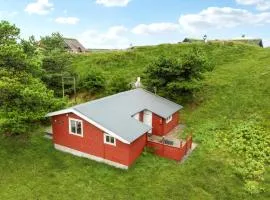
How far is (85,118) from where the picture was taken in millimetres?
20281

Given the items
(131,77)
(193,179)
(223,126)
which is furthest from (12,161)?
(131,77)

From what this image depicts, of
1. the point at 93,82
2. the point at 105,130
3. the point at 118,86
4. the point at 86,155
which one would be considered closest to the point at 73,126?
the point at 86,155

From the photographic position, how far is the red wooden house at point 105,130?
1986cm

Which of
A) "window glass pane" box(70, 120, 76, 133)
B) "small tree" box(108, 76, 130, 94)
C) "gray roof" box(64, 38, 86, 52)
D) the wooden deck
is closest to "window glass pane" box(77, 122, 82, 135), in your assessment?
"window glass pane" box(70, 120, 76, 133)

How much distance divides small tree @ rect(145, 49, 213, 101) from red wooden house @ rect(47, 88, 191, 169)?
6795 mm

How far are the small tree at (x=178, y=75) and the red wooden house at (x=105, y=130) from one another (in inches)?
268

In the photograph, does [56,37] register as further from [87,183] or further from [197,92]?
[87,183]

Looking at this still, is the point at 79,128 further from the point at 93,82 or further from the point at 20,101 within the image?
the point at 93,82

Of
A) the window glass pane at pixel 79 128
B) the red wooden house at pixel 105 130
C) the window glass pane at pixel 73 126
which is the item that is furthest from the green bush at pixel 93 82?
the window glass pane at pixel 79 128

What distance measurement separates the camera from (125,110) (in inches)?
909

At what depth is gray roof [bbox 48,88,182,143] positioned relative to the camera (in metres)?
20.1

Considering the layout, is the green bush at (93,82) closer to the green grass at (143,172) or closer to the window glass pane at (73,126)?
the green grass at (143,172)

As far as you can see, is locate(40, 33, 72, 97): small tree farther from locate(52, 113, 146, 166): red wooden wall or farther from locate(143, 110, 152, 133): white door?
locate(143, 110, 152, 133): white door

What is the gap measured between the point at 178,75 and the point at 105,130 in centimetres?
1418
